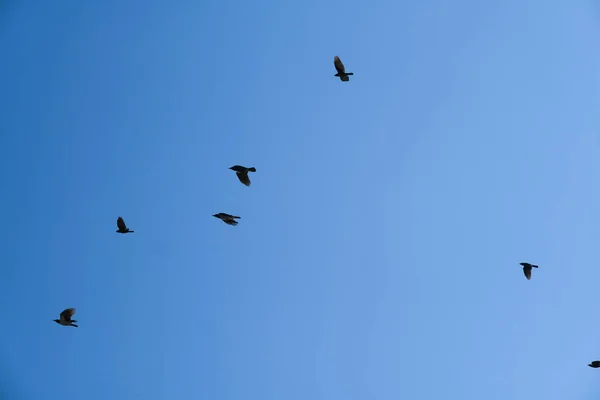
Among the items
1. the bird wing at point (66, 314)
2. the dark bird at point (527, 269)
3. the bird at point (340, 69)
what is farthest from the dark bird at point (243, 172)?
the dark bird at point (527, 269)

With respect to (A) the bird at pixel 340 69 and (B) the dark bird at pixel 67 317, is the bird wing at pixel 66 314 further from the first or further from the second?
(A) the bird at pixel 340 69

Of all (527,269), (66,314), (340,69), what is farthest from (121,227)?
(527,269)

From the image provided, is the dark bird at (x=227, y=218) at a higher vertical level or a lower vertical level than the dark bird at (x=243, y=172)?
lower

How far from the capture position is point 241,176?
43281mm

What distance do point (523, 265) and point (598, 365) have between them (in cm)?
673

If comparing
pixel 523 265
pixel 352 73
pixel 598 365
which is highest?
pixel 352 73

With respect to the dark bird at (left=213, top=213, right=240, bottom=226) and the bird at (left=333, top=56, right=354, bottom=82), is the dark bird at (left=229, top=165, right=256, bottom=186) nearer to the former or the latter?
the dark bird at (left=213, top=213, right=240, bottom=226)

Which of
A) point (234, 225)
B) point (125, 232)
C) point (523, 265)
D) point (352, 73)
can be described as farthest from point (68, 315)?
point (523, 265)

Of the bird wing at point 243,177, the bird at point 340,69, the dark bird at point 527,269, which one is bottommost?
the dark bird at point 527,269

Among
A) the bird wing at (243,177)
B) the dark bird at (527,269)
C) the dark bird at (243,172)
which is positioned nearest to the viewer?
the dark bird at (243,172)

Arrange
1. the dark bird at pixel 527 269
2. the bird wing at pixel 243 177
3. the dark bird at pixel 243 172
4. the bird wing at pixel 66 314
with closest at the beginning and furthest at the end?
the dark bird at pixel 243 172
the bird wing at pixel 243 177
the bird wing at pixel 66 314
the dark bird at pixel 527 269

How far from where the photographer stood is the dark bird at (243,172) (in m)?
43.0

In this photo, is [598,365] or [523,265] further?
[523,265]

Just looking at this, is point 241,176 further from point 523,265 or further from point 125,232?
point 523,265
